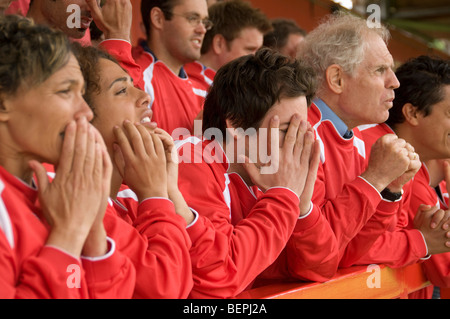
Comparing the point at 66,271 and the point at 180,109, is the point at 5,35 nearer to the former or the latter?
the point at 66,271

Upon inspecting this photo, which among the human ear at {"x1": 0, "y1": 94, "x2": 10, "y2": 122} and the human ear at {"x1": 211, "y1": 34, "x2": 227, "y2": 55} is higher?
the human ear at {"x1": 0, "y1": 94, "x2": 10, "y2": 122}

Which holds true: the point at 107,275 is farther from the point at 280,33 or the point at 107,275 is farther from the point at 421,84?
the point at 280,33

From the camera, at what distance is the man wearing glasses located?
2.33 m

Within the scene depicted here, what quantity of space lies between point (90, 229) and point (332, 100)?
1225 millimetres

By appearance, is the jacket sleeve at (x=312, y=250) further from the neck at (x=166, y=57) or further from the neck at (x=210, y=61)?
the neck at (x=210, y=61)

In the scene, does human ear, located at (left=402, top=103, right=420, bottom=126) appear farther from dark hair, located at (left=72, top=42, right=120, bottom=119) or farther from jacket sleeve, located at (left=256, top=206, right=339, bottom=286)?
dark hair, located at (left=72, top=42, right=120, bottom=119)

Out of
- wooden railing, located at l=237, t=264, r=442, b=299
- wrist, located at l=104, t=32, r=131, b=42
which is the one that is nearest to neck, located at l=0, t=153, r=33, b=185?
wooden railing, located at l=237, t=264, r=442, b=299

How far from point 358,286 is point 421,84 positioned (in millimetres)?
994

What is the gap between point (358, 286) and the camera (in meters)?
1.62

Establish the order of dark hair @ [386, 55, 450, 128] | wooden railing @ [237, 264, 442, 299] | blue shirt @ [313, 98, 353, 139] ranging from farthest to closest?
dark hair @ [386, 55, 450, 128] → blue shirt @ [313, 98, 353, 139] → wooden railing @ [237, 264, 442, 299]

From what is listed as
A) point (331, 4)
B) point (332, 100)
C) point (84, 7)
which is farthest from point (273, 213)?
point (331, 4)

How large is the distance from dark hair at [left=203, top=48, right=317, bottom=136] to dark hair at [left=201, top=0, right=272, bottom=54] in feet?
4.56

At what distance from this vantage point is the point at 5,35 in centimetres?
94

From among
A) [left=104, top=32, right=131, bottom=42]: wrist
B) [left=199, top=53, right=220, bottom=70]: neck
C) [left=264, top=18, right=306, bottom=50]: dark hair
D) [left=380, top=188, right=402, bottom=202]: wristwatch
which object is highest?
[left=104, top=32, right=131, bottom=42]: wrist
